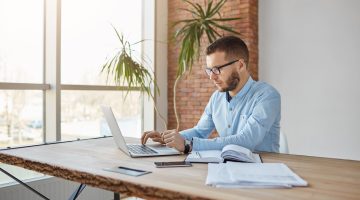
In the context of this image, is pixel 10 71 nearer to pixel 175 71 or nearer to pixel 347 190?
pixel 175 71

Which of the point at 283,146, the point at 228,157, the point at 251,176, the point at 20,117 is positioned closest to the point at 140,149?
the point at 228,157

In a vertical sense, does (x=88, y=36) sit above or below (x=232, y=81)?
above

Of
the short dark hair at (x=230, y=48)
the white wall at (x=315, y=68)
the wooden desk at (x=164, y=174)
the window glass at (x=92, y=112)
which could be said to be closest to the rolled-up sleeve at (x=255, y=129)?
the wooden desk at (x=164, y=174)

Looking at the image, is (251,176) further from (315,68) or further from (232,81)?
(315,68)

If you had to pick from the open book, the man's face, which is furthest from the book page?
the man's face

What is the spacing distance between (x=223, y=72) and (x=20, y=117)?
2051 mm

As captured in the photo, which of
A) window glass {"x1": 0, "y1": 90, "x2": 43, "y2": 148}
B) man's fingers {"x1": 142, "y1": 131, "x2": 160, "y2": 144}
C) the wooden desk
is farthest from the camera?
window glass {"x1": 0, "y1": 90, "x2": 43, "y2": 148}

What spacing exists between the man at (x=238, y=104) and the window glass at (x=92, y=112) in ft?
5.62

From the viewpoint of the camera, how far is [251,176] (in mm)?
1184

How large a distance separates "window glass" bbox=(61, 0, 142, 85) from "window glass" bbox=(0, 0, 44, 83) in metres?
0.23

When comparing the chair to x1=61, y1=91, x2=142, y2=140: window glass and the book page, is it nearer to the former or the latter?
the book page

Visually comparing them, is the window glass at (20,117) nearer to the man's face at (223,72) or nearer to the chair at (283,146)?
the man's face at (223,72)

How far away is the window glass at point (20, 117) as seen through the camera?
306 centimetres

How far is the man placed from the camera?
6.13 ft
